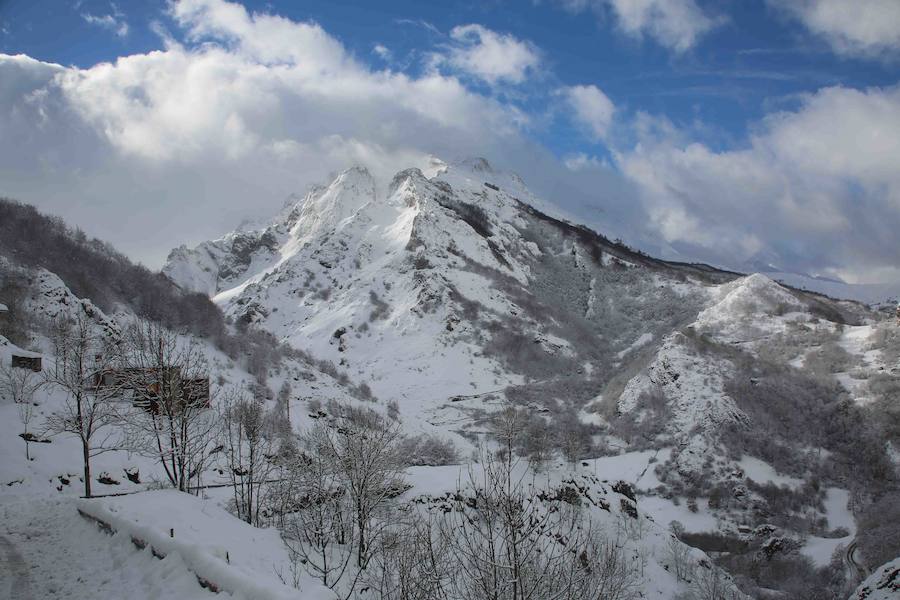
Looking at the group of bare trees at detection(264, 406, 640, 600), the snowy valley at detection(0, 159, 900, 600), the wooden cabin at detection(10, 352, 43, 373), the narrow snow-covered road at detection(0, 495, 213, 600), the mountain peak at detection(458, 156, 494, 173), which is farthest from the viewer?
the mountain peak at detection(458, 156, 494, 173)

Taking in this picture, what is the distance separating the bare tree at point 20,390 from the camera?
24.8 meters

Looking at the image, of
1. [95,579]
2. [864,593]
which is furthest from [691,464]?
[95,579]

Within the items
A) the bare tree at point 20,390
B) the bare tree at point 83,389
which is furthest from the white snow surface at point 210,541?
the bare tree at point 20,390

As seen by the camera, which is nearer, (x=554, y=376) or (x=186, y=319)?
(x=186, y=319)

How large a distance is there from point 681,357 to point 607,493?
110ft

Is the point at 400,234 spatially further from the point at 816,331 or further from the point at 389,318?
the point at 816,331

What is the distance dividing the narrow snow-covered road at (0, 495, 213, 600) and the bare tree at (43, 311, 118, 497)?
520cm

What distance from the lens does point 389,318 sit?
274ft

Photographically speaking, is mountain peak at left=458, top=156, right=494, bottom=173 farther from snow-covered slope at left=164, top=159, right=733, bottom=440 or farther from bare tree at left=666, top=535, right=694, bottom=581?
bare tree at left=666, top=535, right=694, bottom=581

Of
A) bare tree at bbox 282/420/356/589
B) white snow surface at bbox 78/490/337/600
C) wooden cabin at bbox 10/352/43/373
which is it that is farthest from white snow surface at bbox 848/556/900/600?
wooden cabin at bbox 10/352/43/373

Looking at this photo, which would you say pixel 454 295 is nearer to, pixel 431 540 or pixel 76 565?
pixel 431 540

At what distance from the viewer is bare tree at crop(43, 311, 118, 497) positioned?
19125 mm

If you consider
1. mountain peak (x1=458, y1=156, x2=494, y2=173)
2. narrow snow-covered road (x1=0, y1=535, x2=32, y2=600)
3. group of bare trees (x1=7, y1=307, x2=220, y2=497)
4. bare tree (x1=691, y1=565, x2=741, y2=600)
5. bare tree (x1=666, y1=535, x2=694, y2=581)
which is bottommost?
bare tree (x1=691, y1=565, x2=741, y2=600)

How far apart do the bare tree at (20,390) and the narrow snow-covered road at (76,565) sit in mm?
13524
